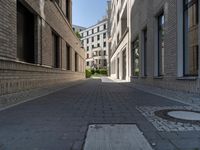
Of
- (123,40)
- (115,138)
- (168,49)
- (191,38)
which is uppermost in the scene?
(123,40)

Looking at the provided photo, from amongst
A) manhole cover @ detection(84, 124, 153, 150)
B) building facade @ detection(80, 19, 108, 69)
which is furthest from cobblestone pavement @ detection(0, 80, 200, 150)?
building facade @ detection(80, 19, 108, 69)

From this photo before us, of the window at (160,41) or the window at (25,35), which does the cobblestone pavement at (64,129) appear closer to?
the window at (25,35)

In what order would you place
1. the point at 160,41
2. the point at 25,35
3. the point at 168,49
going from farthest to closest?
the point at 160,41 → the point at 25,35 → the point at 168,49

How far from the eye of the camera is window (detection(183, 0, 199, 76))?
803cm

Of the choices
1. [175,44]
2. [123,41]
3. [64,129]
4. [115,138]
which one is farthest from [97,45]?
[115,138]

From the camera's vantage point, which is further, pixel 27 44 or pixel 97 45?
pixel 97 45

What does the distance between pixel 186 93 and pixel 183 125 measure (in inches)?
177

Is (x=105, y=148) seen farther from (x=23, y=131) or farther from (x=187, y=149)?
(x=23, y=131)

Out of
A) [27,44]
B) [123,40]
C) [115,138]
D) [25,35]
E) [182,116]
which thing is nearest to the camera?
[115,138]

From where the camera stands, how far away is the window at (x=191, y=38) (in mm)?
8031

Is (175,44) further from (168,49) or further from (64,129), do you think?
(64,129)

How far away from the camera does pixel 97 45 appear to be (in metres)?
88.4

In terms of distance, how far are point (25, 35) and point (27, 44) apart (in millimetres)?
418

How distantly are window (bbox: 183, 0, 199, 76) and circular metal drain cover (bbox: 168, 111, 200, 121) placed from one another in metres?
3.25
